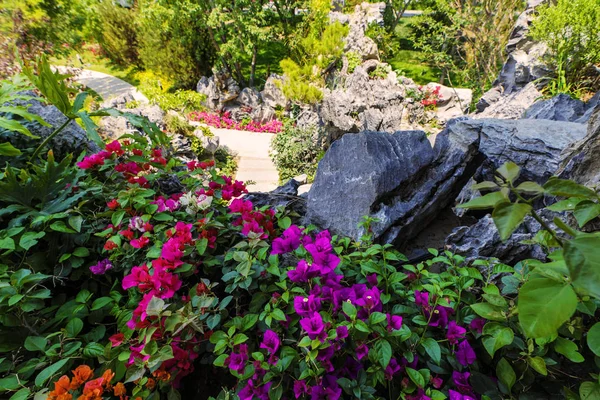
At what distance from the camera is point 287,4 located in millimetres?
9297

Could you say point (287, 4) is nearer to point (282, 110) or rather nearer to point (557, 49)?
point (282, 110)

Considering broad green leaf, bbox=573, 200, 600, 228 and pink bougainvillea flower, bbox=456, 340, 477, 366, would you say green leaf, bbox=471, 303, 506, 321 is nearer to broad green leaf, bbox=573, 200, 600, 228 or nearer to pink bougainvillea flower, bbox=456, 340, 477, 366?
pink bougainvillea flower, bbox=456, 340, 477, 366

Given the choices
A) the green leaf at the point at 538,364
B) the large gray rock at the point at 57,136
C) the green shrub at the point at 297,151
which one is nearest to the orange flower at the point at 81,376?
the green leaf at the point at 538,364

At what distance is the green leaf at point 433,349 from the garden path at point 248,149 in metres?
4.65

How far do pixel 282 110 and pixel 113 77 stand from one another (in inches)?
251

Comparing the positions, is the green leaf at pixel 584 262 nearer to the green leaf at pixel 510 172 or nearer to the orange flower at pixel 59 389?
the green leaf at pixel 510 172

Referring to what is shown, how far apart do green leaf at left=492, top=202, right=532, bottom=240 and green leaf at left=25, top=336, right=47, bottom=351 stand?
3.96ft

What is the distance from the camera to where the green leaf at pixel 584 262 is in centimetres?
43

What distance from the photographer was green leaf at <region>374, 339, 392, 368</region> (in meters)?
0.84

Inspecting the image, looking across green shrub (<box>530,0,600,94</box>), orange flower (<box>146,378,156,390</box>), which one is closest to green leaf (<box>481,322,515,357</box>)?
orange flower (<box>146,378,156,390</box>)

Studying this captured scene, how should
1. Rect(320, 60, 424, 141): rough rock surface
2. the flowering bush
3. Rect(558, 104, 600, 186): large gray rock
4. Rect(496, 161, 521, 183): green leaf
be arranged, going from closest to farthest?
Rect(496, 161, 521, 183): green leaf → Rect(558, 104, 600, 186): large gray rock → Rect(320, 60, 424, 141): rough rock surface → the flowering bush

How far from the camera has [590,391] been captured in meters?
0.72

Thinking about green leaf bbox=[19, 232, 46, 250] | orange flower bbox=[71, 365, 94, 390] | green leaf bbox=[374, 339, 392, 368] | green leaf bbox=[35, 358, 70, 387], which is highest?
green leaf bbox=[19, 232, 46, 250]

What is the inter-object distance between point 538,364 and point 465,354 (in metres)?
0.17
